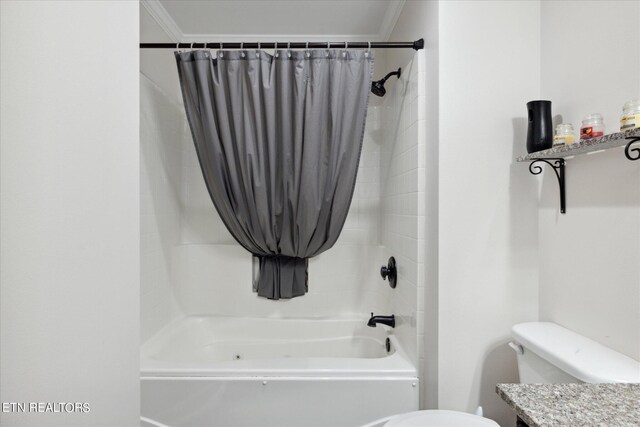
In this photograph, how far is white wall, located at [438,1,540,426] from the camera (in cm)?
136

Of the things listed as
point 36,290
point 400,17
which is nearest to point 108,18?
point 36,290

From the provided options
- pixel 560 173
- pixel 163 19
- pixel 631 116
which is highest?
pixel 163 19

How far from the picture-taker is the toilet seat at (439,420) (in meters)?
1.05

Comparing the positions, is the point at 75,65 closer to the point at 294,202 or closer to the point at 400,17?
the point at 294,202

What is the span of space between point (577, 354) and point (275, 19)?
2192 mm

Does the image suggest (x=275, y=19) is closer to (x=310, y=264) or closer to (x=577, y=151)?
(x=310, y=264)

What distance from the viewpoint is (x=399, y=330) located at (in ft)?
5.98

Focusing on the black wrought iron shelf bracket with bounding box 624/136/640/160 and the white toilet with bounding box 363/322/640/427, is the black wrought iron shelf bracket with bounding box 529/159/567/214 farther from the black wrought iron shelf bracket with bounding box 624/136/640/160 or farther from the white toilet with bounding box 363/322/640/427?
the white toilet with bounding box 363/322/640/427

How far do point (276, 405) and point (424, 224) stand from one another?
39.9 inches

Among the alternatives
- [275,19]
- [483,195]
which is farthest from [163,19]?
[483,195]

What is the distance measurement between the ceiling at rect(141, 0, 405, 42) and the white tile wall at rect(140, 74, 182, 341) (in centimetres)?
40

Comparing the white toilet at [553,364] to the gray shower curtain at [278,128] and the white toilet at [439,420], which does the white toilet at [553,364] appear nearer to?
the white toilet at [439,420]

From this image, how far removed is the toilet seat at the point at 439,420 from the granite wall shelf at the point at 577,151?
778 mm

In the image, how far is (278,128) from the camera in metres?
1.74
